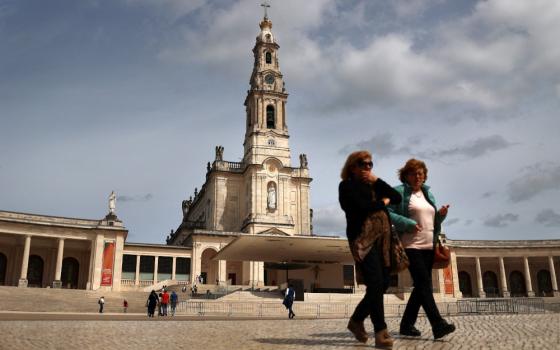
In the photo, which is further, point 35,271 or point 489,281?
point 489,281

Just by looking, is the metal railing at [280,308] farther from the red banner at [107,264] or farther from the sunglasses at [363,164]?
the sunglasses at [363,164]

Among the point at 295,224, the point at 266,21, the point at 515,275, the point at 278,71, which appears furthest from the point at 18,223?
the point at 515,275

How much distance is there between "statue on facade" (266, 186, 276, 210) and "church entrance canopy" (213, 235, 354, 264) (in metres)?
11.3

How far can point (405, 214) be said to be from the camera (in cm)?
806

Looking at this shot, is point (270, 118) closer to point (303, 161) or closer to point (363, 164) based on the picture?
point (303, 161)

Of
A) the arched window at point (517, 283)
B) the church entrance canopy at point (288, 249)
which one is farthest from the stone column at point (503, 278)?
the church entrance canopy at point (288, 249)

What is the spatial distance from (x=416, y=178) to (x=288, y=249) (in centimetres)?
3706

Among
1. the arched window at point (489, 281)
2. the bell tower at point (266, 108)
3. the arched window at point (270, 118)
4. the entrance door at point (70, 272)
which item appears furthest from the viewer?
the arched window at point (489, 281)

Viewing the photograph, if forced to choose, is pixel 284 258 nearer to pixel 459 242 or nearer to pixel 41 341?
pixel 459 242

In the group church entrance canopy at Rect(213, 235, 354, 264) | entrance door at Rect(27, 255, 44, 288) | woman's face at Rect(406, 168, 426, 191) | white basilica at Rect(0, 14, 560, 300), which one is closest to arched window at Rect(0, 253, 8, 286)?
white basilica at Rect(0, 14, 560, 300)

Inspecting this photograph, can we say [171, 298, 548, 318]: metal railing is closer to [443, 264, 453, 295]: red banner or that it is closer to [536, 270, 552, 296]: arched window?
[443, 264, 453, 295]: red banner

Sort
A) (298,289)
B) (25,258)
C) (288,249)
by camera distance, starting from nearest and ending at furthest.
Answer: (298,289)
(288,249)
(25,258)

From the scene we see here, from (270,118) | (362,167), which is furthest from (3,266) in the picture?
(362,167)

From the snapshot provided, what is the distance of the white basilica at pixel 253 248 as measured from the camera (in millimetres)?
48656
